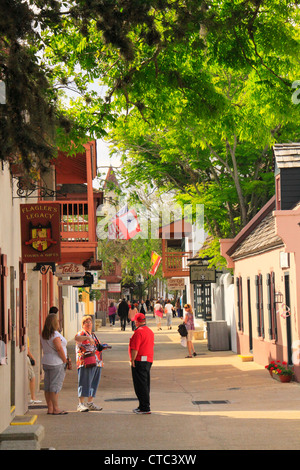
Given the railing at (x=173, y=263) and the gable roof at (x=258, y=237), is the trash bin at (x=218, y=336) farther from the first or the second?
the railing at (x=173, y=263)

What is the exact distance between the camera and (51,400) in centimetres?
1390

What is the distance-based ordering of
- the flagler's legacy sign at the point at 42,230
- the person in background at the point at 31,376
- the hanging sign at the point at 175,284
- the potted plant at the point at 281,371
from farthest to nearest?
the hanging sign at the point at 175,284, the potted plant at the point at 281,371, the person in background at the point at 31,376, the flagler's legacy sign at the point at 42,230

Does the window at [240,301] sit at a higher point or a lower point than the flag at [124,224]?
lower

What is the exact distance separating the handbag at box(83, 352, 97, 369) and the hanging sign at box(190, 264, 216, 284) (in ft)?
56.6

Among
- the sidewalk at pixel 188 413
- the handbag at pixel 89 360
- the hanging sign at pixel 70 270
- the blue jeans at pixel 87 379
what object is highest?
the hanging sign at pixel 70 270

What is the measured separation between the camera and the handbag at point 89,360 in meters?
14.3

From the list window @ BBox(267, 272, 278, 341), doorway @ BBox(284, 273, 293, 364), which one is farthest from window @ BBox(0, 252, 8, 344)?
window @ BBox(267, 272, 278, 341)

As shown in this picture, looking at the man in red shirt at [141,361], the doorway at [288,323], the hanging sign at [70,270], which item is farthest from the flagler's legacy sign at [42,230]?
the hanging sign at [70,270]

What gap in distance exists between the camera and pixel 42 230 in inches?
550

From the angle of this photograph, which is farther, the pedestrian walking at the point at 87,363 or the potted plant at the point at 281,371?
the potted plant at the point at 281,371

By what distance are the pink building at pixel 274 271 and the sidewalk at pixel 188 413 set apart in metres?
0.93

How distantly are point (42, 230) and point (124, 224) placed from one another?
24231 millimetres

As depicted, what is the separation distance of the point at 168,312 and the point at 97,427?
36.1m

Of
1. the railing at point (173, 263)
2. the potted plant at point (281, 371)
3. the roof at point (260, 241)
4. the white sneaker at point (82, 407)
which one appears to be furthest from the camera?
the railing at point (173, 263)
